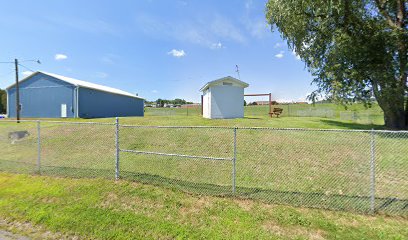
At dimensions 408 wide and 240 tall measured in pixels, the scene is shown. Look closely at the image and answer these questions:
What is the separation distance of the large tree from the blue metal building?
2052cm

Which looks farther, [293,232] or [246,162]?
[246,162]

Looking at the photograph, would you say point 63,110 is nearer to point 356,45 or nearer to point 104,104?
point 104,104

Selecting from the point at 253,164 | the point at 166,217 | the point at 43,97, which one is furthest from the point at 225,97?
the point at 43,97

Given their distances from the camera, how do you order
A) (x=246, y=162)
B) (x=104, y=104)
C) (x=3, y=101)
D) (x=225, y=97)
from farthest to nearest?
(x=3, y=101), (x=104, y=104), (x=225, y=97), (x=246, y=162)

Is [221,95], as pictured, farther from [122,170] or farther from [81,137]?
[122,170]

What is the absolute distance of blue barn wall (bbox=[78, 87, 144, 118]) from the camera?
81.8ft

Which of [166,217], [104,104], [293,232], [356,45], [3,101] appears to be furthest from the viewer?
[3,101]

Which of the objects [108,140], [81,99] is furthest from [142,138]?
[81,99]

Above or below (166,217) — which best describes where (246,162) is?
above

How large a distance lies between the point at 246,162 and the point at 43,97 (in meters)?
27.0

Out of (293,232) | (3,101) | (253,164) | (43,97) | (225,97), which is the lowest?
(293,232)

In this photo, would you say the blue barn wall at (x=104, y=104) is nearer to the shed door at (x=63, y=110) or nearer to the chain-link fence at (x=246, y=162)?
the shed door at (x=63, y=110)

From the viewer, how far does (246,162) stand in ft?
23.2

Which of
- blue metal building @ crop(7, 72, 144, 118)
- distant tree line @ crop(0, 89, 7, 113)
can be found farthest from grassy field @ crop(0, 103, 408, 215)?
distant tree line @ crop(0, 89, 7, 113)
